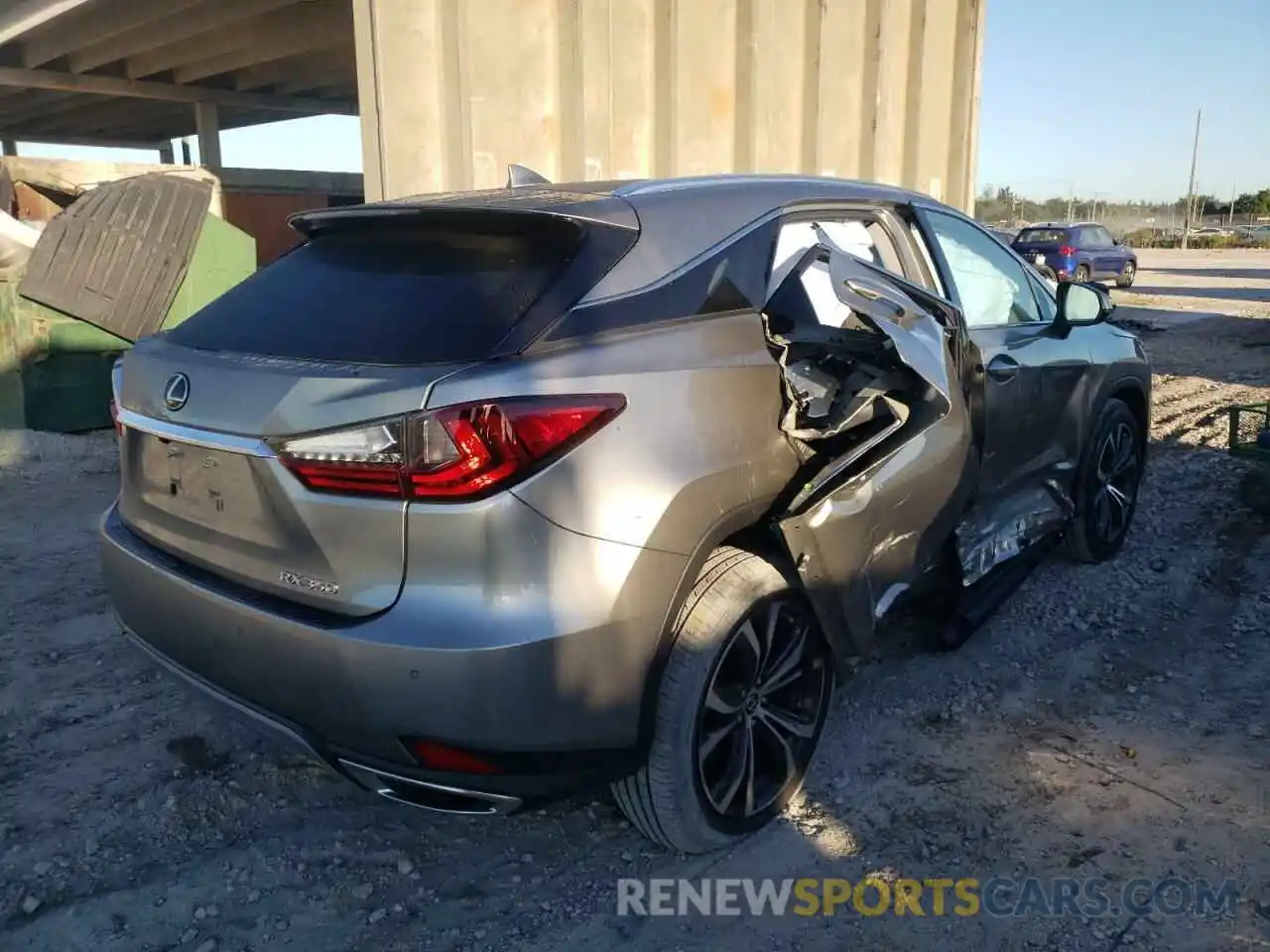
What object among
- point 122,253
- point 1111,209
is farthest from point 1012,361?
point 1111,209

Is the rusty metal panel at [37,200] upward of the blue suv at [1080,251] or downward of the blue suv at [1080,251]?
upward

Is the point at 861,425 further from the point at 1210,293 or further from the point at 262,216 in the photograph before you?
the point at 1210,293

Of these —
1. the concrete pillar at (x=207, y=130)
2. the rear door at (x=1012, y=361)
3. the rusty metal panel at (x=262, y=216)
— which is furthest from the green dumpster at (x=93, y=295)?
the concrete pillar at (x=207, y=130)

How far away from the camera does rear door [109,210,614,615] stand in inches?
82.4

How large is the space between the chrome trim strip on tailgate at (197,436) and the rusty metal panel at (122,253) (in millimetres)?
5498

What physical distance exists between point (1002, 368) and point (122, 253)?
6821 mm

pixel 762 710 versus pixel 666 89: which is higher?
pixel 666 89

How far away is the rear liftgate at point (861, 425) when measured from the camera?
2689 mm

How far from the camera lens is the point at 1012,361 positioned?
3682 mm

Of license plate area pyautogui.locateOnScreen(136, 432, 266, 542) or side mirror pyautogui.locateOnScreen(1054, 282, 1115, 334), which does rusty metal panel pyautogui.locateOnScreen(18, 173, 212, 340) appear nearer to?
license plate area pyautogui.locateOnScreen(136, 432, 266, 542)

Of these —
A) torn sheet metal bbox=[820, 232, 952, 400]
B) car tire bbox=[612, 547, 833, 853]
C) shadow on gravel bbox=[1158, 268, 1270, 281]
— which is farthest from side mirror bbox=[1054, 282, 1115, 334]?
shadow on gravel bbox=[1158, 268, 1270, 281]

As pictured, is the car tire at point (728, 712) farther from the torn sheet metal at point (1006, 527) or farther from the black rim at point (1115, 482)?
Answer: the black rim at point (1115, 482)

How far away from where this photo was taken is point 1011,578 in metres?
4.09

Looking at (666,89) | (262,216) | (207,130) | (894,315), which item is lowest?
(894,315)
